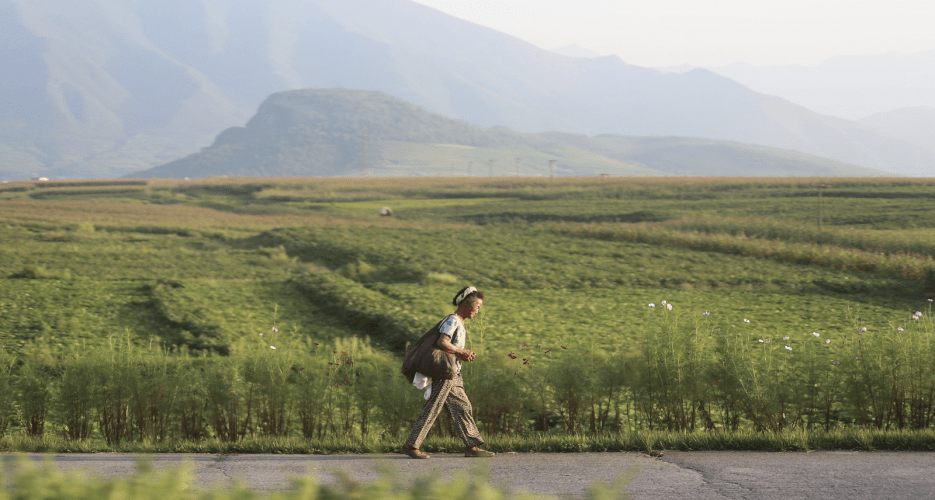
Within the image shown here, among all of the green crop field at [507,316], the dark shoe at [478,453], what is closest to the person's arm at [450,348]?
the dark shoe at [478,453]

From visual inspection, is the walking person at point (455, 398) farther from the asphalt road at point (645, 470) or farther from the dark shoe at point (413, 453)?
the asphalt road at point (645, 470)

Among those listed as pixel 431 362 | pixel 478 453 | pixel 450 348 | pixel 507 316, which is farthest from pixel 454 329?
pixel 507 316

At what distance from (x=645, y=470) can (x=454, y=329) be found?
9.23 ft

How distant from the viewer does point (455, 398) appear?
10.1 metres

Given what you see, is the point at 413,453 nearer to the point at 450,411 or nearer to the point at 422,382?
the point at 450,411

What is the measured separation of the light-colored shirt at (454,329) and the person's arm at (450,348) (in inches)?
2.6

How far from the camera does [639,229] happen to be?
4588cm

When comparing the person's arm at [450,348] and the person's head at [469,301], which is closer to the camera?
the person's arm at [450,348]

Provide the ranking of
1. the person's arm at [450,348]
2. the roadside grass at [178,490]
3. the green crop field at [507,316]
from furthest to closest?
the green crop field at [507,316] < the person's arm at [450,348] < the roadside grass at [178,490]

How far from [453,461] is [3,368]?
803 centimetres

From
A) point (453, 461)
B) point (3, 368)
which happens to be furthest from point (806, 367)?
point (3, 368)

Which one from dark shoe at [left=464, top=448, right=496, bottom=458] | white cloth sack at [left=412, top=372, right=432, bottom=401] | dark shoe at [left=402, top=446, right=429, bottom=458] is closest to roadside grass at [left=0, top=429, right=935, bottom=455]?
dark shoe at [left=464, top=448, right=496, bottom=458]

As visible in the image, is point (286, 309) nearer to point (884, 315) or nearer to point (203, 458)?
point (203, 458)

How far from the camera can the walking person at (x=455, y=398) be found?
977 cm
